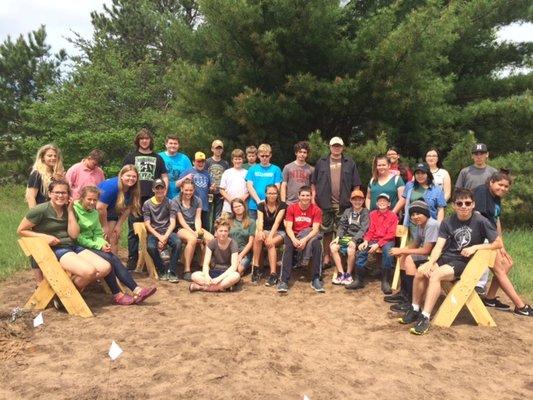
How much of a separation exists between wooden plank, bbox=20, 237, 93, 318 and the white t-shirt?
8.76 ft

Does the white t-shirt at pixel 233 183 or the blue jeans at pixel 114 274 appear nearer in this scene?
the blue jeans at pixel 114 274

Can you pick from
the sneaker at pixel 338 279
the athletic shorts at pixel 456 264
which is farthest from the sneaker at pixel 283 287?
the athletic shorts at pixel 456 264

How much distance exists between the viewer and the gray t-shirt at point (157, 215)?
20.7ft

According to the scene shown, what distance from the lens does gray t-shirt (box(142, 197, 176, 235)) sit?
630 centimetres

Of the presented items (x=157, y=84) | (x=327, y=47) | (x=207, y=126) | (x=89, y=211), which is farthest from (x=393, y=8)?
(x=157, y=84)

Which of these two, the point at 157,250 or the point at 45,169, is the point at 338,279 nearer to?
the point at 157,250

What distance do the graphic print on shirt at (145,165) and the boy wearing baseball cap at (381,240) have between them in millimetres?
2975

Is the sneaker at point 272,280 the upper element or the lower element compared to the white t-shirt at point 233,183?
lower

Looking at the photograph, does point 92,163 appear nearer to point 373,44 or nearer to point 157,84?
point 373,44

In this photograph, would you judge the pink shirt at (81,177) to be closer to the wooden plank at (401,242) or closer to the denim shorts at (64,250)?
the denim shorts at (64,250)

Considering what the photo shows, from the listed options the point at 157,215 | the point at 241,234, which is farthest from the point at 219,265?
the point at 157,215

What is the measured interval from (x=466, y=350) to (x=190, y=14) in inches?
733

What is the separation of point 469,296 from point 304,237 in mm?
2148

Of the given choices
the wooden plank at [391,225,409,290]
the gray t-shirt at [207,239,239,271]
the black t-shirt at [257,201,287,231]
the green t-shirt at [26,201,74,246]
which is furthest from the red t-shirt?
the green t-shirt at [26,201,74,246]
